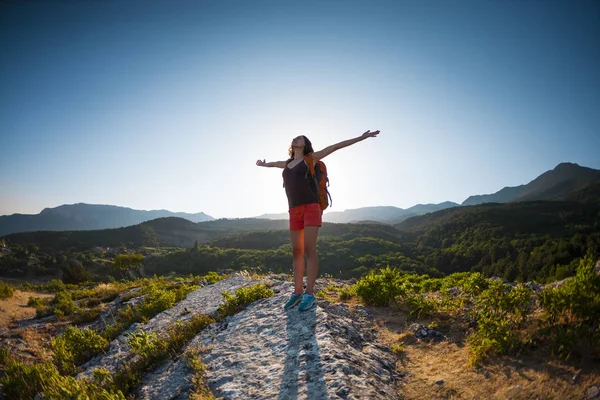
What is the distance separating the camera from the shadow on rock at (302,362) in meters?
2.65

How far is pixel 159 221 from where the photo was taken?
154m

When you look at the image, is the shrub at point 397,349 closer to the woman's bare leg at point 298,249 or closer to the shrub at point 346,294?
the woman's bare leg at point 298,249

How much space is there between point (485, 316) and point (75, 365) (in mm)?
6996

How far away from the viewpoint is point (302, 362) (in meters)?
3.13

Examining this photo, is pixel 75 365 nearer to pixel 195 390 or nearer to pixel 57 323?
pixel 195 390

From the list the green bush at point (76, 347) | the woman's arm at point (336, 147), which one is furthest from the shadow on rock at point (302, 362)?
the green bush at point (76, 347)


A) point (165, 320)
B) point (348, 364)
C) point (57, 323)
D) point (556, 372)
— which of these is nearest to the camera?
point (556, 372)

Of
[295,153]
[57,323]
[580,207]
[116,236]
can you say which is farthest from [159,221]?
[580,207]

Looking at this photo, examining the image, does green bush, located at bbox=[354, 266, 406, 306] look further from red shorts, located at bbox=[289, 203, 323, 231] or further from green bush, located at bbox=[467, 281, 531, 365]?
red shorts, located at bbox=[289, 203, 323, 231]

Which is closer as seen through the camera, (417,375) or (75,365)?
(417,375)

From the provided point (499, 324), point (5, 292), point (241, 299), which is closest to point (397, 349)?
point (499, 324)

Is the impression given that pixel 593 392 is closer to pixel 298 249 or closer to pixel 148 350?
pixel 298 249

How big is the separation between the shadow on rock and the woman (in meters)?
0.45

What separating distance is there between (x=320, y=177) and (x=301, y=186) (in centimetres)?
39
